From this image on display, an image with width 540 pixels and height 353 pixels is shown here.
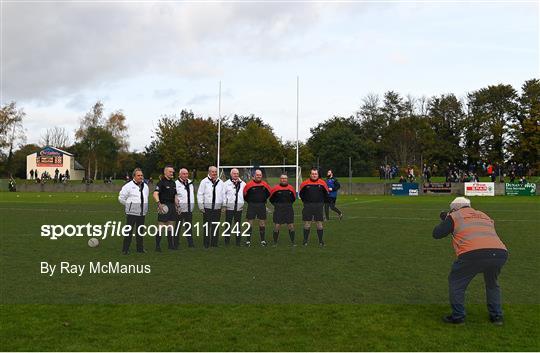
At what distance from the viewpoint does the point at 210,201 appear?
42.2 feet

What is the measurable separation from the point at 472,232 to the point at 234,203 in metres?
7.63

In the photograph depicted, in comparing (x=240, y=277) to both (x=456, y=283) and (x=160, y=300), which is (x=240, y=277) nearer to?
(x=160, y=300)

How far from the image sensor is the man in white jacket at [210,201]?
12844 millimetres

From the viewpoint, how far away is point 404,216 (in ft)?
72.0

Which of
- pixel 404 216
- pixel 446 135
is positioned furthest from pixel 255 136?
pixel 404 216

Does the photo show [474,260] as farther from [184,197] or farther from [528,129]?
[528,129]

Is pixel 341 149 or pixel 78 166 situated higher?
pixel 341 149

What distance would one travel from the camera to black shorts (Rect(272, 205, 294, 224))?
12.9 metres

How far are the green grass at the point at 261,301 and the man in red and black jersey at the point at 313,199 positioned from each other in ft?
2.51

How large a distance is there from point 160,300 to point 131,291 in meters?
0.82

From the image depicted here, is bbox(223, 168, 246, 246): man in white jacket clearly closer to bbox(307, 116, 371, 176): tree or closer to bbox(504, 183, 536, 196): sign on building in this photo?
bbox(504, 183, 536, 196): sign on building

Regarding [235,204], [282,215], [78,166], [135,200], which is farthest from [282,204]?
[78,166]

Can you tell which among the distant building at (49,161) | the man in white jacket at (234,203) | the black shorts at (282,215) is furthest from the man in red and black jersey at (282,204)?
the distant building at (49,161)

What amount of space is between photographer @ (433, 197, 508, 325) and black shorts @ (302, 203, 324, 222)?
6.72m
